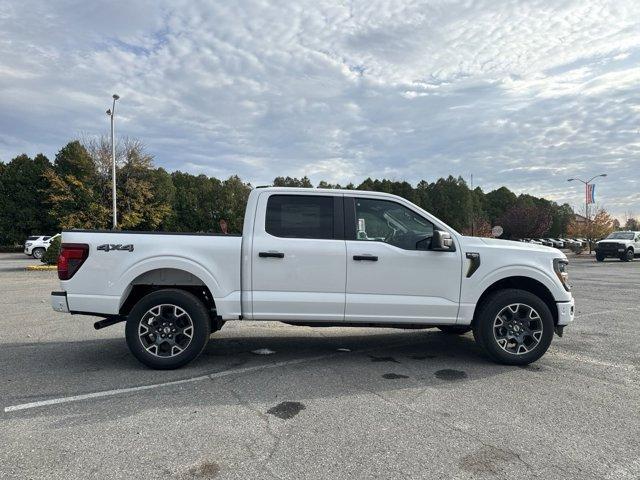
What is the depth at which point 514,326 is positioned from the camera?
536 centimetres

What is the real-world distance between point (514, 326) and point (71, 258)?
4.97 metres

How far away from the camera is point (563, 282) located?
548 centimetres

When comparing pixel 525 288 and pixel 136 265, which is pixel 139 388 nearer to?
pixel 136 265

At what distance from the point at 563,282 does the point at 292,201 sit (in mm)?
3294

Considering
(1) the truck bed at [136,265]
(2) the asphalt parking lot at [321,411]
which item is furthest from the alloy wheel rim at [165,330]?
(1) the truck bed at [136,265]

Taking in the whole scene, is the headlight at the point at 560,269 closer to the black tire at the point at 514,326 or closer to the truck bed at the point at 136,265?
the black tire at the point at 514,326

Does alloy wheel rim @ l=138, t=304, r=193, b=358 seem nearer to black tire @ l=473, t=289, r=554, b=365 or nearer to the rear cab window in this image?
the rear cab window

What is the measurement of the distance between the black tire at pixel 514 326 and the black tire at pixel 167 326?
3.10 meters

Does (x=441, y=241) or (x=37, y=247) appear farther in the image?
(x=37, y=247)

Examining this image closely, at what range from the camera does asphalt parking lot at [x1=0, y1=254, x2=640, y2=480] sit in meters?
3.13

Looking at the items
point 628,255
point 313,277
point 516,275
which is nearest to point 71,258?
point 313,277

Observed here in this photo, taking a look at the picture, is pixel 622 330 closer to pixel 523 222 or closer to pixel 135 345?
pixel 135 345

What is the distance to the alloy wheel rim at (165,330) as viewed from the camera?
200 inches

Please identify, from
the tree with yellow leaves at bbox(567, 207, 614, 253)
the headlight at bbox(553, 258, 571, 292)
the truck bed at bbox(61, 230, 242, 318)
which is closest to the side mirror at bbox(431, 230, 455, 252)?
the headlight at bbox(553, 258, 571, 292)
